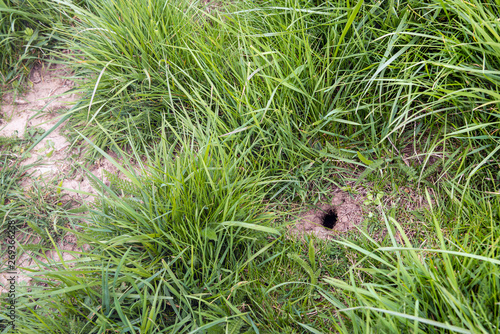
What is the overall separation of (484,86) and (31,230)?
2836 millimetres

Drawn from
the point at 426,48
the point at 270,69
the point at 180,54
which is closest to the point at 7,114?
the point at 180,54

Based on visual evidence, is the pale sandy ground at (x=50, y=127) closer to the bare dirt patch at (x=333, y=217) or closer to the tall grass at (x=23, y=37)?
the tall grass at (x=23, y=37)

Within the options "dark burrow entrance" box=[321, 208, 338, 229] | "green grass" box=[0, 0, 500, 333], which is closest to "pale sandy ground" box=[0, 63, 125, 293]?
"green grass" box=[0, 0, 500, 333]

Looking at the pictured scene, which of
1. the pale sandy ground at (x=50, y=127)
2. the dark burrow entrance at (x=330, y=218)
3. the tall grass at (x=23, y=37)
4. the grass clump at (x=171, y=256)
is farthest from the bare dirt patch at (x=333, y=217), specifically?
the tall grass at (x=23, y=37)

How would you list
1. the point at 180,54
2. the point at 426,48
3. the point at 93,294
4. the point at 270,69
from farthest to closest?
the point at 180,54, the point at 270,69, the point at 426,48, the point at 93,294

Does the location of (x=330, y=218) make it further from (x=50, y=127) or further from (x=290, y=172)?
(x=50, y=127)

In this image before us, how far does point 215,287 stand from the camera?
5.27ft

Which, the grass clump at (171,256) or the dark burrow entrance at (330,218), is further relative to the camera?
the dark burrow entrance at (330,218)

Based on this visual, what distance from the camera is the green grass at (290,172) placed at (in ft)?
5.04

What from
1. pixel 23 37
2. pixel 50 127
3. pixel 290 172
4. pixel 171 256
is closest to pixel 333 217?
pixel 290 172

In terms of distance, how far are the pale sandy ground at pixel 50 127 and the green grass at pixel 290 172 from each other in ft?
0.81

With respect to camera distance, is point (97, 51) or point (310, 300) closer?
point (310, 300)

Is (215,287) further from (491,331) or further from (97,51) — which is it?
(97,51)

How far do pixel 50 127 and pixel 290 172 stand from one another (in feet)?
6.08
